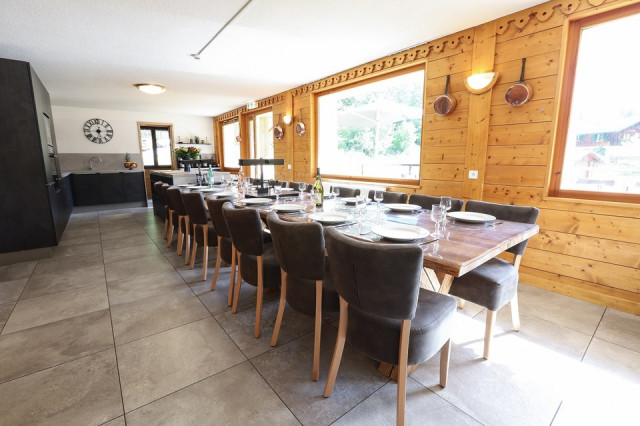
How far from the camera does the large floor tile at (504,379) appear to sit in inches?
56.2

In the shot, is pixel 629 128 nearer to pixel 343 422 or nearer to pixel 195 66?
pixel 343 422

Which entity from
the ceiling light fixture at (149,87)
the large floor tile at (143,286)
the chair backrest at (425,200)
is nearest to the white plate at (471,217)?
the chair backrest at (425,200)

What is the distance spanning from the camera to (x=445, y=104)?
10.8 ft

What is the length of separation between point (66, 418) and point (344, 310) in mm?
1414

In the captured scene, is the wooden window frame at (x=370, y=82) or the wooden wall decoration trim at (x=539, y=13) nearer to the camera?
the wooden wall decoration trim at (x=539, y=13)

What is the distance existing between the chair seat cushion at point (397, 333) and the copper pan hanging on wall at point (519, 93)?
235cm

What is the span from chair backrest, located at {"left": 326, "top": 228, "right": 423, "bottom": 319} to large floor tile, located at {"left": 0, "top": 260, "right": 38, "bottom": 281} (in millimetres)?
3733

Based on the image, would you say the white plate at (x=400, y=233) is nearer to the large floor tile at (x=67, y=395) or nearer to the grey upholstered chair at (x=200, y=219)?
the large floor tile at (x=67, y=395)

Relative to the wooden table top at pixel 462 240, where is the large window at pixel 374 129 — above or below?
above

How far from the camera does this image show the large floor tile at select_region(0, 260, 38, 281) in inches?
121

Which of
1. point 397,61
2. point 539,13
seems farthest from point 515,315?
point 397,61

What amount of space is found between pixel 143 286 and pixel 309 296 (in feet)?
6.65

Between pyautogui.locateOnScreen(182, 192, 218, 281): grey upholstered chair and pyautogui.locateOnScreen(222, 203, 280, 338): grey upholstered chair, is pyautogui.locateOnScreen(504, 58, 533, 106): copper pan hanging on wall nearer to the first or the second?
pyautogui.locateOnScreen(222, 203, 280, 338): grey upholstered chair

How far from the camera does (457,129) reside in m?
3.30
